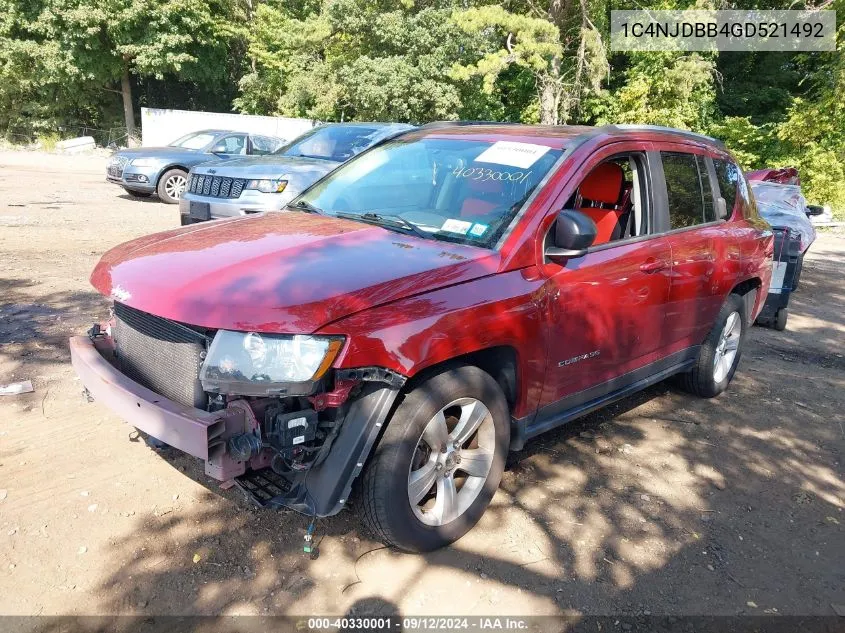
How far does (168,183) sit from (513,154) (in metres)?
11.0

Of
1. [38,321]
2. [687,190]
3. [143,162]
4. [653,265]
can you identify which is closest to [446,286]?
[653,265]

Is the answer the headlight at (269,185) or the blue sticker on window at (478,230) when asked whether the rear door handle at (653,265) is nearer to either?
the blue sticker on window at (478,230)

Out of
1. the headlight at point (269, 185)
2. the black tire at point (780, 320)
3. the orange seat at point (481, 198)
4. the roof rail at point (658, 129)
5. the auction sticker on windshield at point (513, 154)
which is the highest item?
the roof rail at point (658, 129)

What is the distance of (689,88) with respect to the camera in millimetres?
22047

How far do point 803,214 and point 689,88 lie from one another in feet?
43.1

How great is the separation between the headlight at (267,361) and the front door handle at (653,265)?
2.09 meters

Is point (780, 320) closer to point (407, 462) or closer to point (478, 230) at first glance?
point (478, 230)

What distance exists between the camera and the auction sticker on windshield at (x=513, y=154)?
11.5ft

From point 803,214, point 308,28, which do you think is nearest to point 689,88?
point 803,214

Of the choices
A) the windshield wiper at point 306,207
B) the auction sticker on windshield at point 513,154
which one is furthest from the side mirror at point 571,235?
the windshield wiper at point 306,207

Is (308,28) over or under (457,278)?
over

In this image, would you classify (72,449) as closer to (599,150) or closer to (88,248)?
(599,150)

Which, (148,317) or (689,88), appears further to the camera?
(689,88)

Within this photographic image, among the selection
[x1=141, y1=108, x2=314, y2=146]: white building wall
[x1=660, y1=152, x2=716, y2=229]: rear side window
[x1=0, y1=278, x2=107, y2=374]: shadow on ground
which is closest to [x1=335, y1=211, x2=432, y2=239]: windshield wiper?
[x1=660, y1=152, x2=716, y2=229]: rear side window
